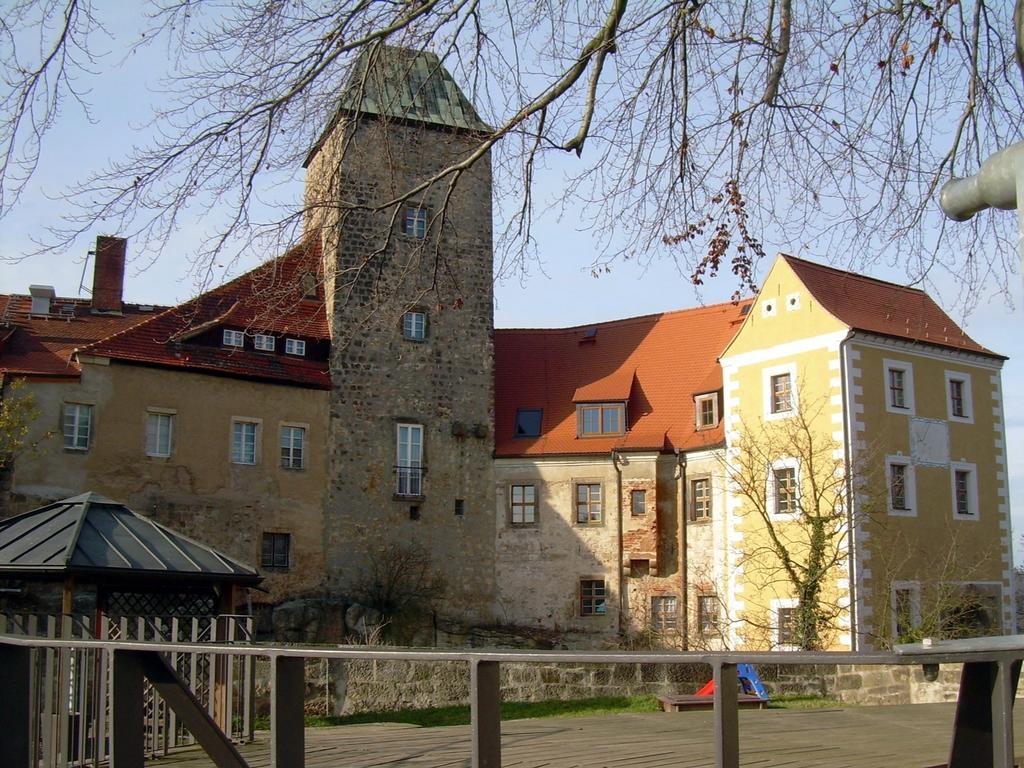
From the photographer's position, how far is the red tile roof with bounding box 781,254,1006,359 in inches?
1118

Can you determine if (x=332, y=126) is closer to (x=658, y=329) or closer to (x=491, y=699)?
(x=491, y=699)

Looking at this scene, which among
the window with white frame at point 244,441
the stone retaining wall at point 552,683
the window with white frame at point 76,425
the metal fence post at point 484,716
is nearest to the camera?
the metal fence post at point 484,716

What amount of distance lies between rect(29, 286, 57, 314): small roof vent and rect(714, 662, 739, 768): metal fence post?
3013 centimetres

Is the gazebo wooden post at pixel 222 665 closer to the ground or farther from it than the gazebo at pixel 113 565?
closer to the ground

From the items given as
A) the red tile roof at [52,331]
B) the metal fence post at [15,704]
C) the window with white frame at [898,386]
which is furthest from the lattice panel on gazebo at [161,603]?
the window with white frame at [898,386]

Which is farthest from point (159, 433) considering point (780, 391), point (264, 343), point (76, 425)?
point (780, 391)

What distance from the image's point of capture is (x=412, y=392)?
1305 inches

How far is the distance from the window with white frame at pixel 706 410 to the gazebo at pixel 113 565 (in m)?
21.9

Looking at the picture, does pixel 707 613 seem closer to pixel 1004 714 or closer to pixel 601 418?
pixel 601 418

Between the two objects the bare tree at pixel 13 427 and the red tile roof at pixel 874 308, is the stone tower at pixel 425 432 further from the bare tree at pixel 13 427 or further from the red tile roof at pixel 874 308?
the red tile roof at pixel 874 308

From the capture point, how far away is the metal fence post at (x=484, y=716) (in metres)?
3.58

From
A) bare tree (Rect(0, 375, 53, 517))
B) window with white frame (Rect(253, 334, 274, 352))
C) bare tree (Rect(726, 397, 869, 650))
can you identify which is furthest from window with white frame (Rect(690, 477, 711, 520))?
bare tree (Rect(0, 375, 53, 517))

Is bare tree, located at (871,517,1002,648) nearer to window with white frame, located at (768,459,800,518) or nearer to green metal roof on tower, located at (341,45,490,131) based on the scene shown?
window with white frame, located at (768,459,800,518)

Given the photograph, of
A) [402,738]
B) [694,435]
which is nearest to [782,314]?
[694,435]
